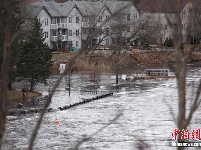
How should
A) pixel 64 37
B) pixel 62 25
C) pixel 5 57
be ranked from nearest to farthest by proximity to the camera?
pixel 5 57
pixel 64 37
pixel 62 25

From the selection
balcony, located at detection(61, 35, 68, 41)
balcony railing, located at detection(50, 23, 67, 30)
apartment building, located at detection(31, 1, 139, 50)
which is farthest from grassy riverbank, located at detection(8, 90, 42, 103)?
balcony railing, located at detection(50, 23, 67, 30)

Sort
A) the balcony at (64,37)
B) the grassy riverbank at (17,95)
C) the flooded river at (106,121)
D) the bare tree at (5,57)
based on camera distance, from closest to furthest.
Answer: the bare tree at (5,57), the flooded river at (106,121), the grassy riverbank at (17,95), the balcony at (64,37)

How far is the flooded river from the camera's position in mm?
20438

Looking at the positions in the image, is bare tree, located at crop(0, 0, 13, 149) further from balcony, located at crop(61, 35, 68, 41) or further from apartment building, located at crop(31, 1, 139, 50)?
balcony, located at crop(61, 35, 68, 41)

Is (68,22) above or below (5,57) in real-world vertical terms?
above

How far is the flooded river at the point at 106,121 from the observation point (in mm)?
20438

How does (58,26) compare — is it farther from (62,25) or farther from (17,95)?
(17,95)

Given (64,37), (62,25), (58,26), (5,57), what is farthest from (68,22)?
(5,57)

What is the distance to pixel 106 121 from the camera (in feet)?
83.8

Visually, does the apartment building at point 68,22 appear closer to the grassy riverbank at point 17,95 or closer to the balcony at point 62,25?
the balcony at point 62,25

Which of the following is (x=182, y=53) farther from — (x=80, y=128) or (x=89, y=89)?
(x=89, y=89)

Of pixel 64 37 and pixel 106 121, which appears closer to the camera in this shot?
pixel 106 121

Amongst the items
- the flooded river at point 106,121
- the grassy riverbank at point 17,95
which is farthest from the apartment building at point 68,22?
the grassy riverbank at point 17,95

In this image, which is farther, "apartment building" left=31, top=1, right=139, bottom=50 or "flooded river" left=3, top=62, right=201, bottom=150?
"apartment building" left=31, top=1, right=139, bottom=50
